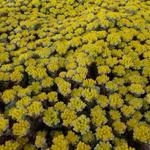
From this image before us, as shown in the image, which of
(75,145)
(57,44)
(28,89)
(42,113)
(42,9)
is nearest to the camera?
(75,145)

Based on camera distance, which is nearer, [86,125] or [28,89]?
[86,125]

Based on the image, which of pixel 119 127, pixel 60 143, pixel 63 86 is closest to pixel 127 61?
→ pixel 63 86

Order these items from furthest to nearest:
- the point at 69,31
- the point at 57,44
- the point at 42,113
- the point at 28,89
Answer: the point at 69,31 < the point at 57,44 < the point at 28,89 < the point at 42,113

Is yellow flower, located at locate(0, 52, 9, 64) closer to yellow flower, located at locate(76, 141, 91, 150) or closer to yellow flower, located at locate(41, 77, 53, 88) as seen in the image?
yellow flower, located at locate(41, 77, 53, 88)

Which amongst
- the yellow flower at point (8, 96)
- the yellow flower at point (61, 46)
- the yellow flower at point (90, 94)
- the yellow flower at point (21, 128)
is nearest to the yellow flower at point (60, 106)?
the yellow flower at point (90, 94)

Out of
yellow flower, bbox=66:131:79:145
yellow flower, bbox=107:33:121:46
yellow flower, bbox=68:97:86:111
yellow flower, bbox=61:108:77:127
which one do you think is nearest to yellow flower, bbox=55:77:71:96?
yellow flower, bbox=68:97:86:111

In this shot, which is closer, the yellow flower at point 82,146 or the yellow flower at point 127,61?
the yellow flower at point 82,146

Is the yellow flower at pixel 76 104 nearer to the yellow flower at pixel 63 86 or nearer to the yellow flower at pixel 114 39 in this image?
the yellow flower at pixel 63 86

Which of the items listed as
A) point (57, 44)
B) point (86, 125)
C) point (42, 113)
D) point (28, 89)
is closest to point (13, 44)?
point (57, 44)

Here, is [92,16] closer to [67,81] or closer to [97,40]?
[97,40]
